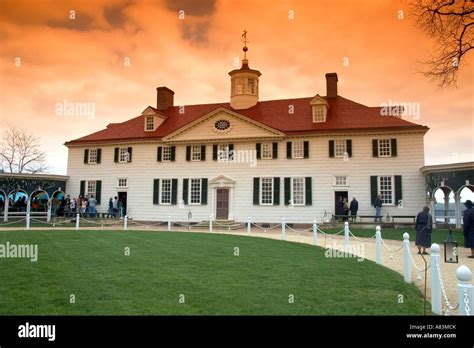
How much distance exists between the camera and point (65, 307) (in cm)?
573

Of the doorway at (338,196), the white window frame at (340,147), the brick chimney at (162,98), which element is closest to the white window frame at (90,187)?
the brick chimney at (162,98)

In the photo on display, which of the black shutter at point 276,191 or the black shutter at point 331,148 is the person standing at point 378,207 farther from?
the black shutter at point 276,191

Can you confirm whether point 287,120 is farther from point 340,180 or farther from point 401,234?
point 401,234

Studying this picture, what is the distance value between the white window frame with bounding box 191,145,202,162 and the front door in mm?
2898

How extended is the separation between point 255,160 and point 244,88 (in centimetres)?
790

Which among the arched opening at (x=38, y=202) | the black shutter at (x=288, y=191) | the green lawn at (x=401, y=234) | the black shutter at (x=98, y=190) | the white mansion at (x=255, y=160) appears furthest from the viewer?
the black shutter at (x=98, y=190)

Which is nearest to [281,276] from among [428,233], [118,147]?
[428,233]

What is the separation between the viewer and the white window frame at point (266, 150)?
27.7 m

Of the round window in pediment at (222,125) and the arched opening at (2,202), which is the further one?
the round window in pediment at (222,125)

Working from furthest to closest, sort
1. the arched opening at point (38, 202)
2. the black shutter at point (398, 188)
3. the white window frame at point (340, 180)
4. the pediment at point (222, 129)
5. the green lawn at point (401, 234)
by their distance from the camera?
the arched opening at point (38, 202)
the pediment at point (222, 129)
the white window frame at point (340, 180)
the black shutter at point (398, 188)
the green lawn at point (401, 234)

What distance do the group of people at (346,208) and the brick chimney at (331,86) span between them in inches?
370

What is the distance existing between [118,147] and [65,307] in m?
26.8

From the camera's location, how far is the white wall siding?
25078 mm
